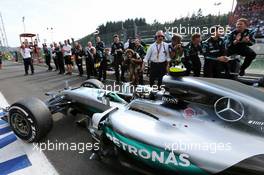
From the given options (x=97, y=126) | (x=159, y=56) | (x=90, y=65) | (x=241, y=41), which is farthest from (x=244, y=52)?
(x=90, y=65)

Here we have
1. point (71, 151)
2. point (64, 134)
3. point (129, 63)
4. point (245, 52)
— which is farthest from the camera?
point (129, 63)

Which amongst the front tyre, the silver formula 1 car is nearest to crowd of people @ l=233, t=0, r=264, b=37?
the silver formula 1 car

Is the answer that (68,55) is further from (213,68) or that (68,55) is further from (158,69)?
(213,68)

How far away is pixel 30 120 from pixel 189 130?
7.40 ft

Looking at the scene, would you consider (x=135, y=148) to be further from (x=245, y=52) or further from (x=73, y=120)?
(x=245, y=52)

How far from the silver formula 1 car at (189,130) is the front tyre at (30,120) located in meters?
0.87

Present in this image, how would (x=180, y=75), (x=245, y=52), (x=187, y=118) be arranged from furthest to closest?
(x=245, y=52) < (x=180, y=75) < (x=187, y=118)

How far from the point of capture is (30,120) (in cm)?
322

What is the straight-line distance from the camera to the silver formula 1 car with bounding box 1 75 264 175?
1.88m

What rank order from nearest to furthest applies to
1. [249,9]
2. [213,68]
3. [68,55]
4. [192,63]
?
[213,68]
[192,63]
[68,55]
[249,9]

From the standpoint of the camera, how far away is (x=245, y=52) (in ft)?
17.1

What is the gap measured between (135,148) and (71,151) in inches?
52.8

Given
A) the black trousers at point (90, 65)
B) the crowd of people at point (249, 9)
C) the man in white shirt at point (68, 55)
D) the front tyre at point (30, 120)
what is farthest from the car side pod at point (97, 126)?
the crowd of people at point (249, 9)

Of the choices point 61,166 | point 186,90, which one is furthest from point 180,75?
point 61,166
